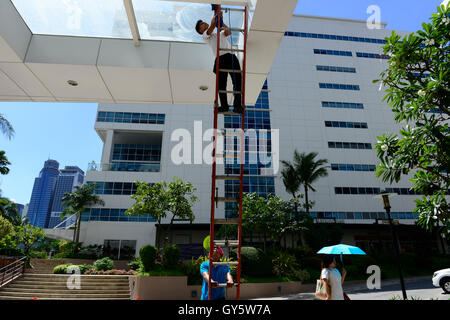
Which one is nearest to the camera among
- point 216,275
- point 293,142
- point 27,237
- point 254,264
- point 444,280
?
point 216,275

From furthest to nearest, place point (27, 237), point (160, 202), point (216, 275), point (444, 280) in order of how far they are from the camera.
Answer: point (27, 237)
point (160, 202)
point (444, 280)
point (216, 275)

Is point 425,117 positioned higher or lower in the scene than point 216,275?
higher

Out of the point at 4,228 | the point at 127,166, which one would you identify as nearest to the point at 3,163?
the point at 4,228

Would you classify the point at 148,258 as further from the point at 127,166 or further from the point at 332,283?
the point at 127,166

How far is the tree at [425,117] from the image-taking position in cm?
478

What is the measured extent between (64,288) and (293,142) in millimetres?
27697

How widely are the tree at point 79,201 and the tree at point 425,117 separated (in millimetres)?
27698

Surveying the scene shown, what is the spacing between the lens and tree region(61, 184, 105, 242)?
2700 centimetres

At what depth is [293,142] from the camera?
111ft

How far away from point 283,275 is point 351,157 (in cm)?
2352

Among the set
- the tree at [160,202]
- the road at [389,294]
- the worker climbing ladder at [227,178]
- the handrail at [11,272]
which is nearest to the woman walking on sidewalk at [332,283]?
the worker climbing ladder at [227,178]

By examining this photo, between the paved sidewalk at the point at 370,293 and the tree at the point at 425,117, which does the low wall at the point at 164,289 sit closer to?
the paved sidewalk at the point at 370,293

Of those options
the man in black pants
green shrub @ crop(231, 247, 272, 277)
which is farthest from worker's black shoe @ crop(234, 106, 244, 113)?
green shrub @ crop(231, 247, 272, 277)
